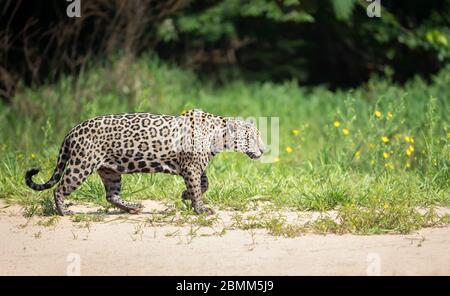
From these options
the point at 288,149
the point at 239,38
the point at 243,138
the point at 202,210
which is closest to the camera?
the point at 202,210

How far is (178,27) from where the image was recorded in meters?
14.0

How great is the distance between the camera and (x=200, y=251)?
633 centimetres

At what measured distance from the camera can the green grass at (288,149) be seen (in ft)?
25.4

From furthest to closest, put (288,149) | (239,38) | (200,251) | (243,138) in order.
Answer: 1. (239,38)
2. (288,149)
3. (243,138)
4. (200,251)

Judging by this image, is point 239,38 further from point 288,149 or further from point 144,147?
point 144,147

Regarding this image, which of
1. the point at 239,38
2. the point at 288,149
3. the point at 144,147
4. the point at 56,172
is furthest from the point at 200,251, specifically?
the point at 239,38

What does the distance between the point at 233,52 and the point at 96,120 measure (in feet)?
26.2

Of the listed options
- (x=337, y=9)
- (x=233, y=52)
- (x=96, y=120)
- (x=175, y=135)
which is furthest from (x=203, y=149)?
(x=233, y=52)

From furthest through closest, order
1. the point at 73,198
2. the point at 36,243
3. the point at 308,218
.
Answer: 1. the point at 73,198
2. the point at 308,218
3. the point at 36,243

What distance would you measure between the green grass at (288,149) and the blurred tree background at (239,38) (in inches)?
19.8

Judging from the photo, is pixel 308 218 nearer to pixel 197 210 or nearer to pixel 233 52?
pixel 197 210

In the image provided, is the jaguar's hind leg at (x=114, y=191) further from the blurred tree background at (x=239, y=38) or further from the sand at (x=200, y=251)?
the blurred tree background at (x=239, y=38)

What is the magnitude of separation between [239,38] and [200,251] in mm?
9041

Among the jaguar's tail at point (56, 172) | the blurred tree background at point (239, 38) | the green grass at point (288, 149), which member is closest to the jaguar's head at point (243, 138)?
the green grass at point (288, 149)
